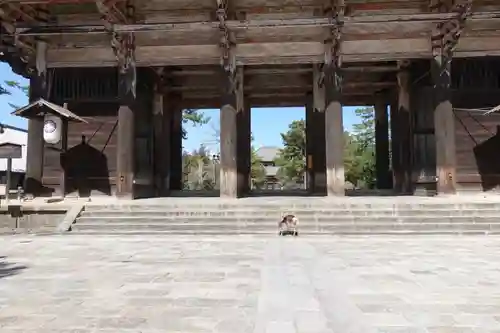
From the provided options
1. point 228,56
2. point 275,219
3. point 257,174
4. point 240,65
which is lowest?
point 275,219

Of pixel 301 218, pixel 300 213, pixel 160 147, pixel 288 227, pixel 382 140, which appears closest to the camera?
pixel 288 227

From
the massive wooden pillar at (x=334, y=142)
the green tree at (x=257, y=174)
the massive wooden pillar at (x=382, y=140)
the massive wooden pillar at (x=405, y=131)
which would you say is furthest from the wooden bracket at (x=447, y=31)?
the green tree at (x=257, y=174)

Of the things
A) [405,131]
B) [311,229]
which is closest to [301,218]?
[311,229]

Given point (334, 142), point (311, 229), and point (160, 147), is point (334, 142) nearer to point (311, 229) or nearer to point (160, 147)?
point (311, 229)

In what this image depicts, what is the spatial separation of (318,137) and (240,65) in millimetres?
3895

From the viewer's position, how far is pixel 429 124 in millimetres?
13766

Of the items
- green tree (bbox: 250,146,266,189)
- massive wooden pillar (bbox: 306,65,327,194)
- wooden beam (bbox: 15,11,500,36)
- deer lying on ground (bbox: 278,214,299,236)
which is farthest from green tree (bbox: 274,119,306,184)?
deer lying on ground (bbox: 278,214,299,236)

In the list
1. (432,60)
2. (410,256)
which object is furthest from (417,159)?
(410,256)

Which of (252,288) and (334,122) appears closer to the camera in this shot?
(252,288)

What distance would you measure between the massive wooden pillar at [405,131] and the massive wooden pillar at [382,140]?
245 cm

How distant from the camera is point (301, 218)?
10.2 m

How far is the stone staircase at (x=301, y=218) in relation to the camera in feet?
31.8

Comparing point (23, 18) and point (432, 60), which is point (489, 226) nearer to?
point (432, 60)

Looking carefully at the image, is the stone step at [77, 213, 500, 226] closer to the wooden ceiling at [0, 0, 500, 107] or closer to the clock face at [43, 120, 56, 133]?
the clock face at [43, 120, 56, 133]
